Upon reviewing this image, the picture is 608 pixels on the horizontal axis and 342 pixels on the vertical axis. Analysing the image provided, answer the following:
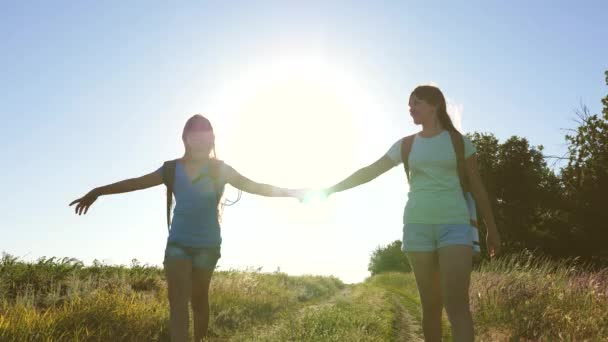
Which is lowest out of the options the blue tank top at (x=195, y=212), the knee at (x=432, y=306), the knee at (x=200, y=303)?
the knee at (x=432, y=306)

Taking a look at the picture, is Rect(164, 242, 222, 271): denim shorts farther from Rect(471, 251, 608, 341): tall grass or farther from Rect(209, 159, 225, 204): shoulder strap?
Rect(471, 251, 608, 341): tall grass

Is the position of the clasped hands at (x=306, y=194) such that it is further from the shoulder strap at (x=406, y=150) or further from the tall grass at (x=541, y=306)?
the tall grass at (x=541, y=306)

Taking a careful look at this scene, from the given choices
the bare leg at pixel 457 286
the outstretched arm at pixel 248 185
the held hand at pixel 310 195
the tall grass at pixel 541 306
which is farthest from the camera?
the tall grass at pixel 541 306

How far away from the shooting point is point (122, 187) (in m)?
5.53

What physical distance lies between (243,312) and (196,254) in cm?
675

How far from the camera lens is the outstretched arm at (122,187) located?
5527 mm

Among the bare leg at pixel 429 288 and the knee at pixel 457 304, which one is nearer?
the knee at pixel 457 304

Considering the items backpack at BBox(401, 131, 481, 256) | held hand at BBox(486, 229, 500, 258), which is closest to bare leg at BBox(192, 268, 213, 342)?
backpack at BBox(401, 131, 481, 256)

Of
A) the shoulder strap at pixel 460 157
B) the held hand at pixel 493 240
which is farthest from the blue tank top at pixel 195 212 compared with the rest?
the held hand at pixel 493 240

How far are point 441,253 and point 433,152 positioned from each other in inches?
37.0

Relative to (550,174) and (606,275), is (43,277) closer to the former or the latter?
(606,275)

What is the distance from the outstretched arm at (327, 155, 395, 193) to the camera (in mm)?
5328

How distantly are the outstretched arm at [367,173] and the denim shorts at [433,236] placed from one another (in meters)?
0.78

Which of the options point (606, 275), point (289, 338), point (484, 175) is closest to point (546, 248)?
point (484, 175)
